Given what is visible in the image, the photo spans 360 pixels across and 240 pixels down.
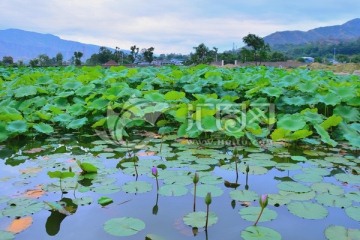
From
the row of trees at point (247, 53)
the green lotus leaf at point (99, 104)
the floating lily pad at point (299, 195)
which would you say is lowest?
the floating lily pad at point (299, 195)

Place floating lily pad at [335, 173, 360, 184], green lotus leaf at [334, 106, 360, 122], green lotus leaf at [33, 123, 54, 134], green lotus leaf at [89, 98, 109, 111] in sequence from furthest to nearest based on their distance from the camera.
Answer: green lotus leaf at [89, 98, 109, 111], green lotus leaf at [334, 106, 360, 122], green lotus leaf at [33, 123, 54, 134], floating lily pad at [335, 173, 360, 184]

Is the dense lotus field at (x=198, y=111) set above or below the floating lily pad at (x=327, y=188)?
above

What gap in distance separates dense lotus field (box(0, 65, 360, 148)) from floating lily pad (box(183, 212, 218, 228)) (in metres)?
1.39

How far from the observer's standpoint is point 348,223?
1784 mm

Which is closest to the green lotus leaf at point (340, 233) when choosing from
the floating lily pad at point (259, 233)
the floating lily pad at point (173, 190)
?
the floating lily pad at point (259, 233)

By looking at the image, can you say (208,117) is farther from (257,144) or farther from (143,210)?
(143,210)

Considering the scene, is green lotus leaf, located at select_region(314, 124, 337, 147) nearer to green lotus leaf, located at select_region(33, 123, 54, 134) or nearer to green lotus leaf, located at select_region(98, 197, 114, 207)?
green lotus leaf, located at select_region(98, 197, 114, 207)

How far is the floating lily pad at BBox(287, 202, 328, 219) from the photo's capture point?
1.84 m

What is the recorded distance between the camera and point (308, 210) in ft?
6.22

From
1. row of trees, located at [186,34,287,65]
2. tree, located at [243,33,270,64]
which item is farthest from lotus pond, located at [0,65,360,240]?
tree, located at [243,33,270,64]

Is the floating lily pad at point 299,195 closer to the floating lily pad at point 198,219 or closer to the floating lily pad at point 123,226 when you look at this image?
the floating lily pad at point 198,219

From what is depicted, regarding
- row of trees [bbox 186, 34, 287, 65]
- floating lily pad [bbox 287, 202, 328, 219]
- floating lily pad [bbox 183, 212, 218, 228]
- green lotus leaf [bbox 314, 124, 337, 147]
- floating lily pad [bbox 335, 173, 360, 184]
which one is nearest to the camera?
floating lily pad [bbox 183, 212, 218, 228]

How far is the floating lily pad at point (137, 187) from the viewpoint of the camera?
2.20m

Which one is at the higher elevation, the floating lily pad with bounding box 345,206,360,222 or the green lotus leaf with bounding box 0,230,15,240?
the green lotus leaf with bounding box 0,230,15,240
